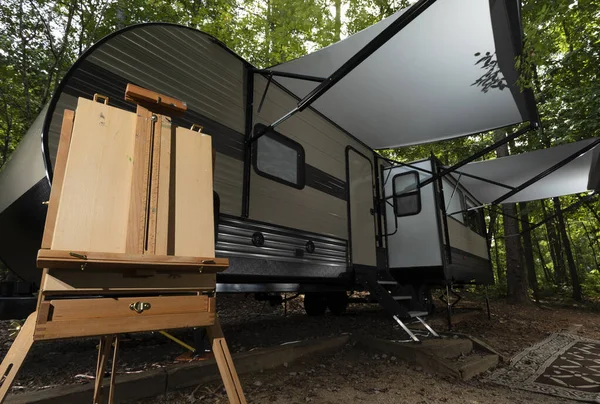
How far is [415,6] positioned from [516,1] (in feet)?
3.77

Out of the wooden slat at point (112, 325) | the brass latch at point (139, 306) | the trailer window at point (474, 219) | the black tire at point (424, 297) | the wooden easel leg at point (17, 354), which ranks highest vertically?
the trailer window at point (474, 219)

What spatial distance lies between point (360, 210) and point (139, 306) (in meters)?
4.07

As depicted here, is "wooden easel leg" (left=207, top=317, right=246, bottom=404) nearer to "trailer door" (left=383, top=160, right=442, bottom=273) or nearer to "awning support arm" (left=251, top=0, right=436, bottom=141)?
"awning support arm" (left=251, top=0, right=436, bottom=141)

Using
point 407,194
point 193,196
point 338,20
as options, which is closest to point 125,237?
point 193,196

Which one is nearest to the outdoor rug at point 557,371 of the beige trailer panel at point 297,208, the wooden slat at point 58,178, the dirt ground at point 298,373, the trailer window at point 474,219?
the dirt ground at point 298,373

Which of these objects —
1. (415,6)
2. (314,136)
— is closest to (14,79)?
(314,136)

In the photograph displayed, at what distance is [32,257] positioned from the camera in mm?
2484

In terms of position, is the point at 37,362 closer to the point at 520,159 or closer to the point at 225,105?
the point at 225,105

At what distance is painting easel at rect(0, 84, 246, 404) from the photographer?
3.75 feet

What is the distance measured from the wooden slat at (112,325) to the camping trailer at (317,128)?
1.36m

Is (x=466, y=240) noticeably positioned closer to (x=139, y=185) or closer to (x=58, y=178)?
(x=139, y=185)

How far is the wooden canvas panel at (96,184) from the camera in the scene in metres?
1.24

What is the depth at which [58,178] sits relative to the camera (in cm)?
129

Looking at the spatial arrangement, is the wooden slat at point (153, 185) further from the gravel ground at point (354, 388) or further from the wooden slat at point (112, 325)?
the gravel ground at point (354, 388)
